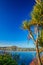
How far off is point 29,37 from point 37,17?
99 cm

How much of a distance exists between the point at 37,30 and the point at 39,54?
101cm

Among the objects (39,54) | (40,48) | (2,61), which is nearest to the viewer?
(39,54)

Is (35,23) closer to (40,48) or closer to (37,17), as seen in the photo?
(37,17)

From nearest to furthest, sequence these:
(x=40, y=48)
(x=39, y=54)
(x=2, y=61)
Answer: (x=39, y=54), (x=40, y=48), (x=2, y=61)

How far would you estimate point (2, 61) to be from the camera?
12672 millimetres

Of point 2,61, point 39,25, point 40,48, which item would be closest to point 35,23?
point 39,25

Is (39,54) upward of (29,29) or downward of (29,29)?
downward

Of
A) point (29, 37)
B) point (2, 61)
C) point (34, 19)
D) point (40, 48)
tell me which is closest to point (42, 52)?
point (40, 48)

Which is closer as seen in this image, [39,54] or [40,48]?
[39,54]

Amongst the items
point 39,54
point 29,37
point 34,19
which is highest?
point 34,19

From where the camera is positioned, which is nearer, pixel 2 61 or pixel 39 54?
pixel 39 54

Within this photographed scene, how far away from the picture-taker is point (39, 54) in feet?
29.5

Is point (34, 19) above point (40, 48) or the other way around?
above

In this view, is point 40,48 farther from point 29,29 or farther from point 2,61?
point 2,61
